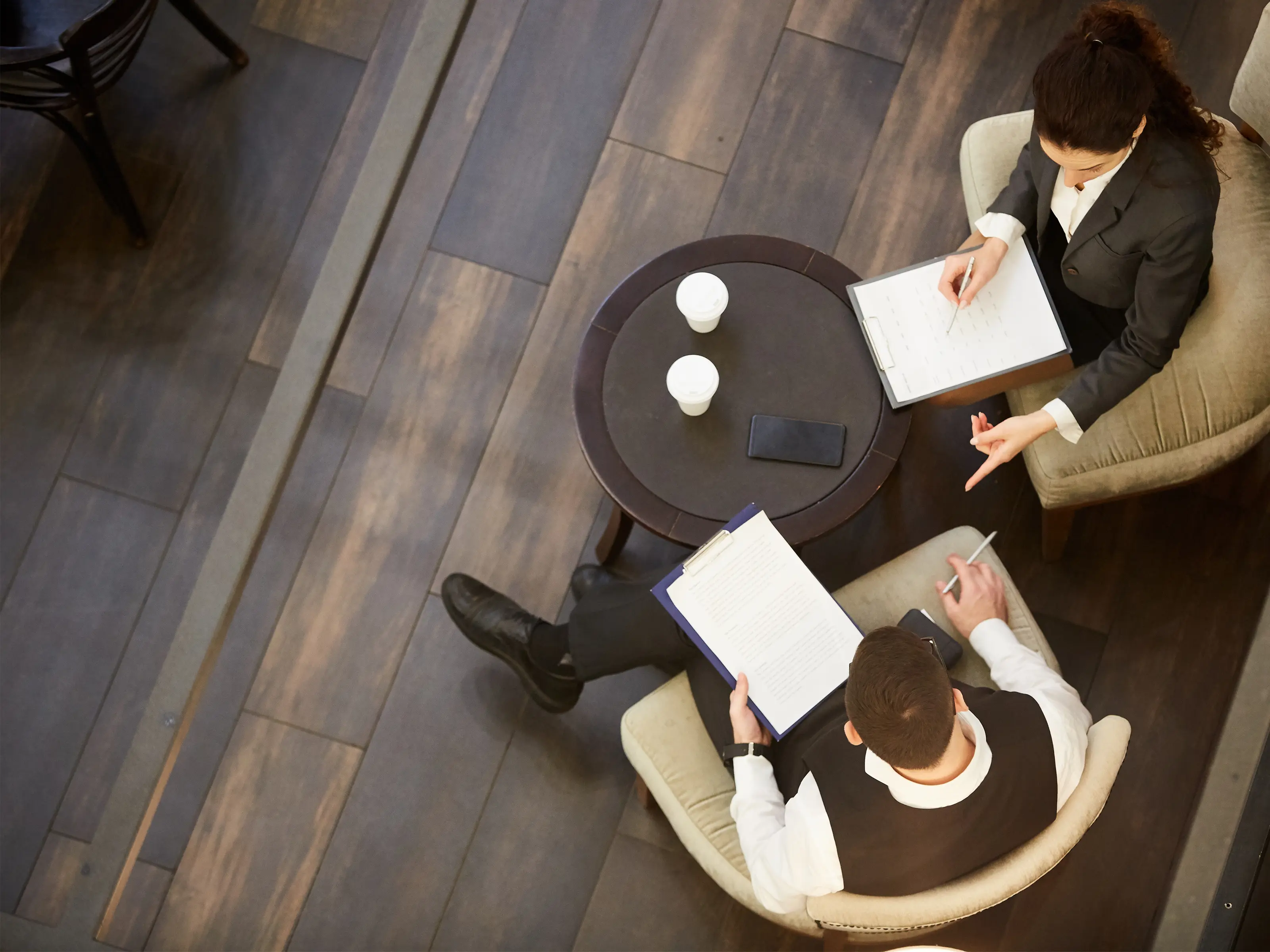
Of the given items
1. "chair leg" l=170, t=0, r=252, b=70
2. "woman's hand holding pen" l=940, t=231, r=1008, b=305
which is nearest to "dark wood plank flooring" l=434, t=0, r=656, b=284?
"chair leg" l=170, t=0, r=252, b=70

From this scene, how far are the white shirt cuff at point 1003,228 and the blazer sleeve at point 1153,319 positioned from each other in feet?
0.80

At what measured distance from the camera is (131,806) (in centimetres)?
147

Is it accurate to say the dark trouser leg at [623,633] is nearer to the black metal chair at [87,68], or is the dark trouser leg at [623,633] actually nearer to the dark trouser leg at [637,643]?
the dark trouser leg at [637,643]

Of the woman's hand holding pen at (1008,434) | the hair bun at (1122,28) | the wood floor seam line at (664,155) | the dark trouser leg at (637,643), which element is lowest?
the dark trouser leg at (637,643)

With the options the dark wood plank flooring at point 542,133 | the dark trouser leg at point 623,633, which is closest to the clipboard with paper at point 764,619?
the dark trouser leg at point 623,633

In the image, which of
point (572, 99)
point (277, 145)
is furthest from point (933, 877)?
point (277, 145)

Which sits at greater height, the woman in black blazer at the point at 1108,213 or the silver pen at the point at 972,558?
the woman in black blazer at the point at 1108,213

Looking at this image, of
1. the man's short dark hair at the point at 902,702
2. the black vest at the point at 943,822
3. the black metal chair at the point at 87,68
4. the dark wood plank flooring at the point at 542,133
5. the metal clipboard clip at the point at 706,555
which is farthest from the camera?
the dark wood plank flooring at the point at 542,133

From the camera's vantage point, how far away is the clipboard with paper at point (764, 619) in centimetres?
177

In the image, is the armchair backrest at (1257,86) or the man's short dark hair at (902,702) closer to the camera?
the man's short dark hair at (902,702)

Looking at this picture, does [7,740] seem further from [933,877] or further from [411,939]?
[933,877]

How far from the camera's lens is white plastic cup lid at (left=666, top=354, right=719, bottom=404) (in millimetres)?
1805

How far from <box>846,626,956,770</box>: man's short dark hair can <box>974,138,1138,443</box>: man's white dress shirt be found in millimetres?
653

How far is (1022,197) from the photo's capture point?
1.94 meters
